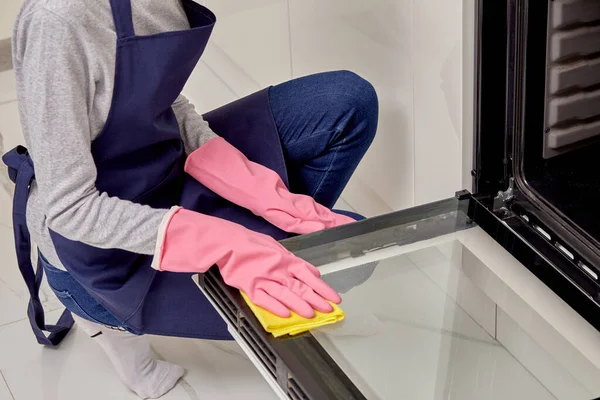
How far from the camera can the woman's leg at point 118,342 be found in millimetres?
1575

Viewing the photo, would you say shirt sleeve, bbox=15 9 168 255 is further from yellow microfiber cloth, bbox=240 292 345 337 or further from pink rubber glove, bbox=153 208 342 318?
yellow microfiber cloth, bbox=240 292 345 337

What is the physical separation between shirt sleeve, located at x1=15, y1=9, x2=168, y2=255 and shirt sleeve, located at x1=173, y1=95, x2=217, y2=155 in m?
0.27

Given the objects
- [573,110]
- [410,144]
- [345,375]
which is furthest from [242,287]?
[410,144]

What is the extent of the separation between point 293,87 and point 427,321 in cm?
62

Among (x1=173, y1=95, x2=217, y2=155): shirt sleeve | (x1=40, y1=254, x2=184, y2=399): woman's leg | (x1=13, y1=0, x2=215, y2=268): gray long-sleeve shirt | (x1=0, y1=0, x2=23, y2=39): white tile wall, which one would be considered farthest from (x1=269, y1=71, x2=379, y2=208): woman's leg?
(x1=0, y1=0, x2=23, y2=39): white tile wall

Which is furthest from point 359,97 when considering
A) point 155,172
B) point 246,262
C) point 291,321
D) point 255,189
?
point 291,321

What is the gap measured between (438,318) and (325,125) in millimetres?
521

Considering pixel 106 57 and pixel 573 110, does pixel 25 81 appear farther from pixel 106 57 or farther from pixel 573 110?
pixel 573 110

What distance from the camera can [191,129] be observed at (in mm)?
1608

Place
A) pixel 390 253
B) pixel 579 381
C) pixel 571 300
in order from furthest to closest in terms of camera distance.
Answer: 1. pixel 390 253
2. pixel 571 300
3. pixel 579 381

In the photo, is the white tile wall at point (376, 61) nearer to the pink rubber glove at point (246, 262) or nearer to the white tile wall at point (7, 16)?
the pink rubber glove at point (246, 262)

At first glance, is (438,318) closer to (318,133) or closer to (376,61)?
(318,133)

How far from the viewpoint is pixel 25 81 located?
4.18 ft

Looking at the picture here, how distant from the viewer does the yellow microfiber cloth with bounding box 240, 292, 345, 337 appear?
1086 millimetres
